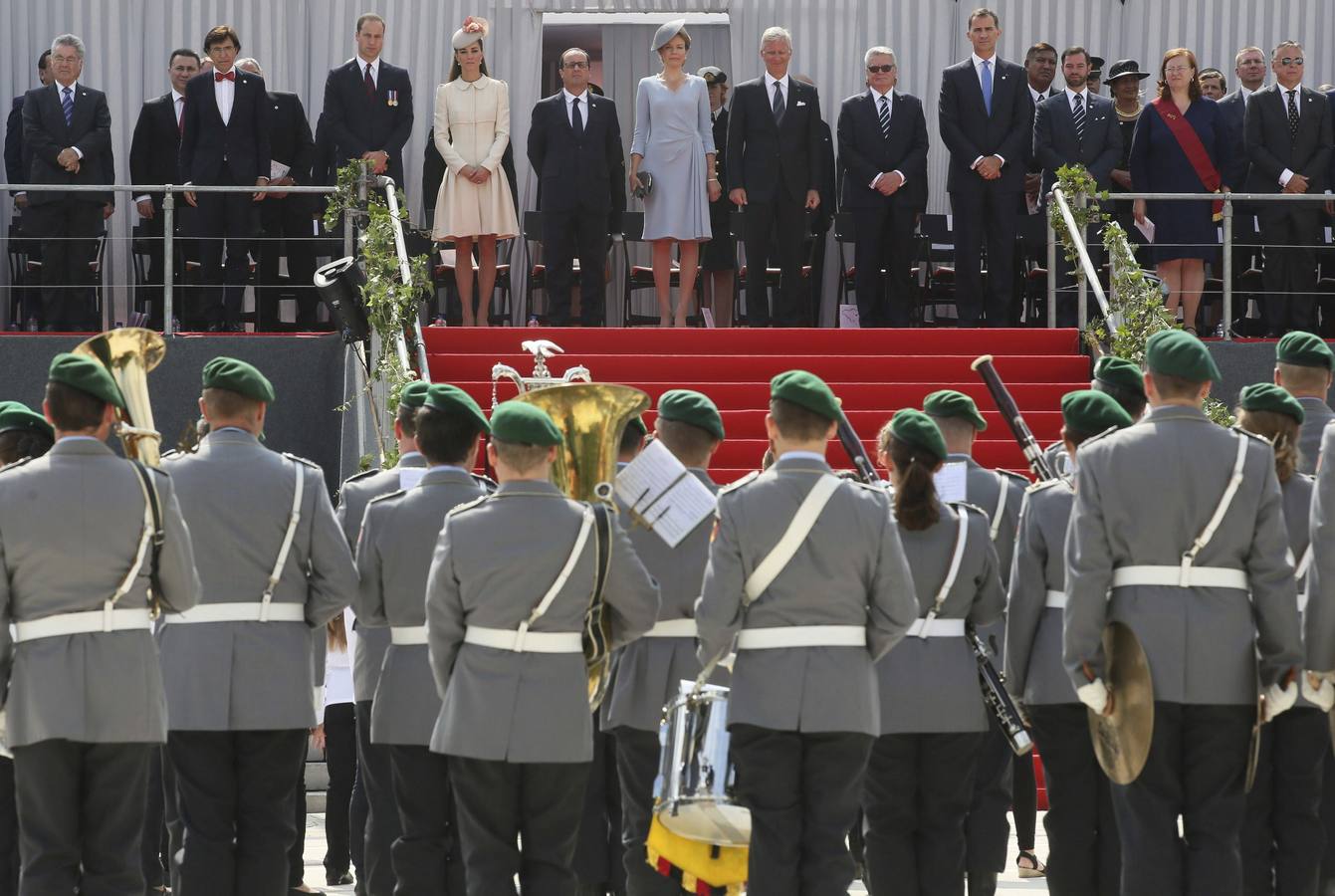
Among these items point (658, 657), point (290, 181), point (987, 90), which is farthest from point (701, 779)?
point (290, 181)

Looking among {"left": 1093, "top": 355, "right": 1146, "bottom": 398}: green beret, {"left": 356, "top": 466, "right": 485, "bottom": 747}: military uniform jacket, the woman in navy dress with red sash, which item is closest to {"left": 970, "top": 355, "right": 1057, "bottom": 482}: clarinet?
{"left": 1093, "top": 355, "right": 1146, "bottom": 398}: green beret

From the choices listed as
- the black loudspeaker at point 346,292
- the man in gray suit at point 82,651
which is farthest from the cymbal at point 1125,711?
the black loudspeaker at point 346,292

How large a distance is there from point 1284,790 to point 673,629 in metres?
2.03

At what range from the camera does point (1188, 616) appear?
241 inches

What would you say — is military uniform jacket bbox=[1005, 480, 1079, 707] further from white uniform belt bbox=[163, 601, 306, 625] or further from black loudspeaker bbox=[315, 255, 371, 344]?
black loudspeaker bbox=[315, 255, 371, 344]

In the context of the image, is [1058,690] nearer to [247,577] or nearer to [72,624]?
[247,577]

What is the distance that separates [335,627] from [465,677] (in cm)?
222

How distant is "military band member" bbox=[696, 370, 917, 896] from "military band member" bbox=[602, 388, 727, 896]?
0.80 metres

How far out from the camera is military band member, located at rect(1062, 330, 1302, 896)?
6.11 m

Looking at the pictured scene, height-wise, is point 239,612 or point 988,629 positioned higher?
point 239,612

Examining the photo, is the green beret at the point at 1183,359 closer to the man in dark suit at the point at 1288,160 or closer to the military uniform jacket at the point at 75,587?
the military uniform jacket at the point at 75,587

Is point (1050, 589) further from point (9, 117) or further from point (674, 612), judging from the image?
point (9, 117)

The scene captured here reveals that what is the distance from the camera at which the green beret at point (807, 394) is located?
6.21m

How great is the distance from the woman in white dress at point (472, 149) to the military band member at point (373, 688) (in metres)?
6.52
